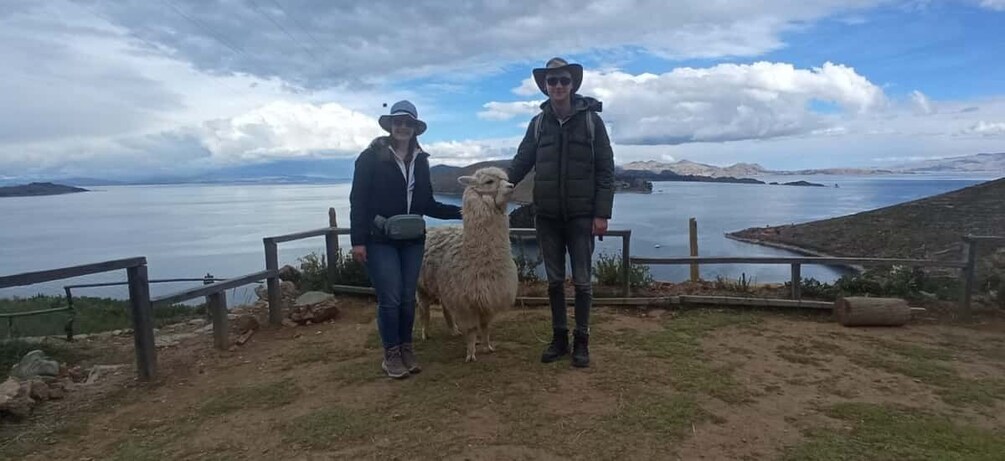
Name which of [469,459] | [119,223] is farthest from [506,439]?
[119,223]

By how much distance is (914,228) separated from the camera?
17578 millimetres

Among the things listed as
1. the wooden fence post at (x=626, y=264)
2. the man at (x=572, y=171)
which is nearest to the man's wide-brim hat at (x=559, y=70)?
the man at (x=572, y=171)

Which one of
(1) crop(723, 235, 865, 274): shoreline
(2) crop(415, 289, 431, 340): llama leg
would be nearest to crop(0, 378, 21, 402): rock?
(2) crop(415, 289, 431, 340): llama leg

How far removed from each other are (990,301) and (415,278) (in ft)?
21.5

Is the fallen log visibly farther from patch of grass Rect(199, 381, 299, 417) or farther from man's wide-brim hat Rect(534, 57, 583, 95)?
patch of grass Rect(199, 381, 299, 417)

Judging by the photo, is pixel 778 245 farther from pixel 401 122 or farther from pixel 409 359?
pixel 401 122

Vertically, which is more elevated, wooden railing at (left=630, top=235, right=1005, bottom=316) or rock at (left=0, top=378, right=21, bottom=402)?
wooden railing at (left=630, top=235, right=1005, bottom=316)

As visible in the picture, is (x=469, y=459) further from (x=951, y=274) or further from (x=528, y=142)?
(x=951, y=274)

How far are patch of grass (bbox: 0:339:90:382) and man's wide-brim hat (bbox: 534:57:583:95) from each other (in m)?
5.09

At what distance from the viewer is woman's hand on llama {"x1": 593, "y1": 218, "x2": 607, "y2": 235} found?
4332 mm

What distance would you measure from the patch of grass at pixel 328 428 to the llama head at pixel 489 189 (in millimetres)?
1848

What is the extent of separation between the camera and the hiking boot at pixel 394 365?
4398 mm

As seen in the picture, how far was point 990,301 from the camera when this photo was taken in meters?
6.38

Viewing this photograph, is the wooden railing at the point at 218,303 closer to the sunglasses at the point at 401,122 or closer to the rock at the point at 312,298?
the rock at the point at 312,298
